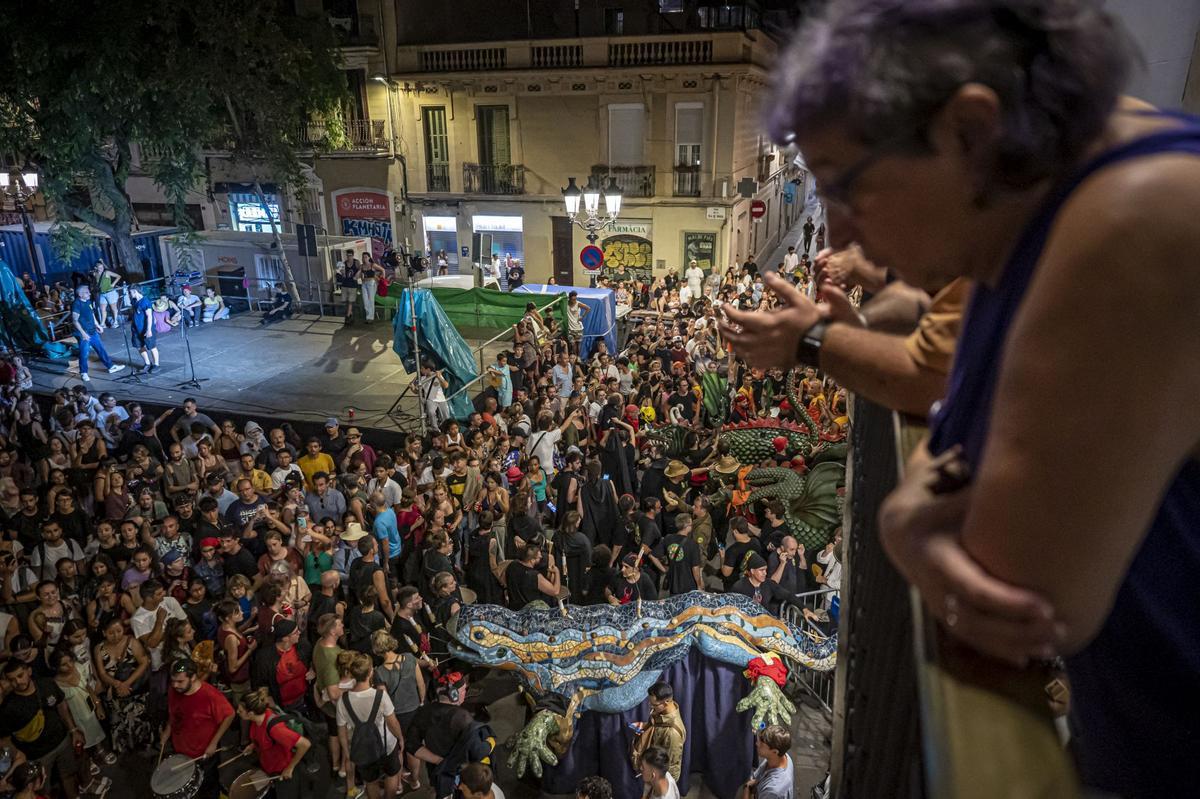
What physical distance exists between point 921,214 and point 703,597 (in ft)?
19.4

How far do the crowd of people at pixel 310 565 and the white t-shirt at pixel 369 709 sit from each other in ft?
0.06

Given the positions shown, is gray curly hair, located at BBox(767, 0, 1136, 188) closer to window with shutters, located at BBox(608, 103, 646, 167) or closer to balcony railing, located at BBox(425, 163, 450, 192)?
window with shutters, located at BBox(608, 103, 646, 167)

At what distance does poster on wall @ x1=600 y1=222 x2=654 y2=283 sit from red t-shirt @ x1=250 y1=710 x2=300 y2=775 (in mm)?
21303

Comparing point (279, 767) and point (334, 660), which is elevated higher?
point (334, 660)

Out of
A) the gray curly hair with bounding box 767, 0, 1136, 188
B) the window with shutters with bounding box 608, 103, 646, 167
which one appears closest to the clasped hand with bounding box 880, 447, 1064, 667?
the gray curly hair with bounding box 767, 0, 1136, 188

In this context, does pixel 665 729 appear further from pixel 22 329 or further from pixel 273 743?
pixel 22 329

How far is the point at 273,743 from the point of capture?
6.08 metres

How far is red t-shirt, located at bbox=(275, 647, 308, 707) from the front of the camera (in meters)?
6.62

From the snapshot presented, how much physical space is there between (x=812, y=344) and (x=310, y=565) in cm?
731

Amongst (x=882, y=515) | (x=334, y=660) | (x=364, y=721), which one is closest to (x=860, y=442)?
(x=882, y=515)

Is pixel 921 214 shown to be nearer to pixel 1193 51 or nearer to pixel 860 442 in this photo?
Result: pixel 860 442

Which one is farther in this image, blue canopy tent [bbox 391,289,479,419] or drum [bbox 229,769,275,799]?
blue canopy tent [bbox 391,289,479,419]

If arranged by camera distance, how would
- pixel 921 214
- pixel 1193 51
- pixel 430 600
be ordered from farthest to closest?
pixel 430 600
pixel 1193 51
pixel 921 214

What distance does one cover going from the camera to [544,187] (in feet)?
89.0
